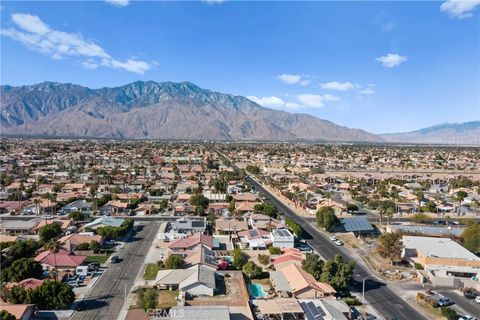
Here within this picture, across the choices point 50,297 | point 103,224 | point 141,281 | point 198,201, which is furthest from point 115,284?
point 198,201

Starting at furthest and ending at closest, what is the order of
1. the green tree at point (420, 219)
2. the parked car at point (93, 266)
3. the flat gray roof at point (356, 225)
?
the green tree at point (420, 219) < the flat gray roof at point (356, 225) < the parked car at point (93, 266)

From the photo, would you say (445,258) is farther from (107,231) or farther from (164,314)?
(107,231)

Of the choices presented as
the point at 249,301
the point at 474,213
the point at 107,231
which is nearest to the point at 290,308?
the point at 249,301

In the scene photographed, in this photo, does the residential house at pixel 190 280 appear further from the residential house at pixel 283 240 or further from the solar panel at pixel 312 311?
the residential house at pixel 283 240

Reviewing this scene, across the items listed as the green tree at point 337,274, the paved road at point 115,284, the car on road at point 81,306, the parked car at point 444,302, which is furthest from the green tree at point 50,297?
the parked car at point 444,302

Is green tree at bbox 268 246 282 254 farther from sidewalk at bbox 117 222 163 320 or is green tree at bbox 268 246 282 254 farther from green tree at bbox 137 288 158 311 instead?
green tree at bbox 137 288 158 311

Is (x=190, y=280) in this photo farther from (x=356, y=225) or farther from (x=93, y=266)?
(x=356, y=225)
